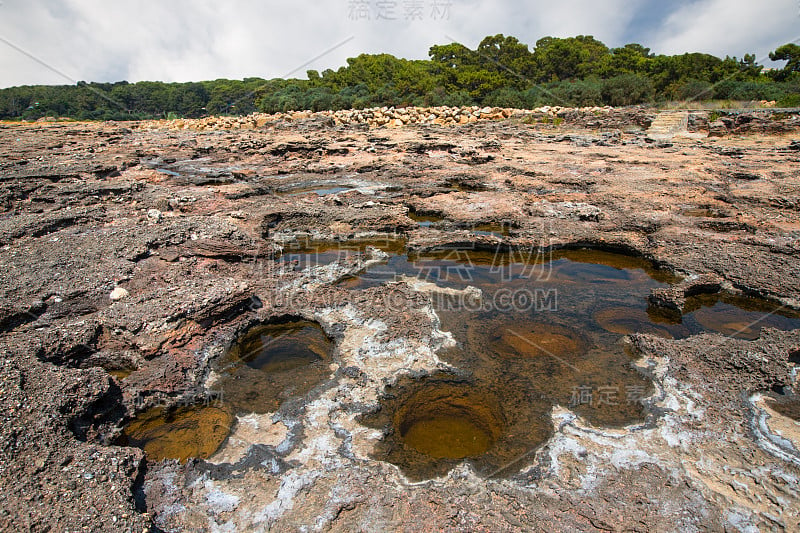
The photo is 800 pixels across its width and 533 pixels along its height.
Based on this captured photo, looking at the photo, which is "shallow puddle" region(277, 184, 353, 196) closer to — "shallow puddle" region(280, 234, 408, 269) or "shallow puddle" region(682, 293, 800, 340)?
"shallow puddle" region(280, 234, 408, 269)

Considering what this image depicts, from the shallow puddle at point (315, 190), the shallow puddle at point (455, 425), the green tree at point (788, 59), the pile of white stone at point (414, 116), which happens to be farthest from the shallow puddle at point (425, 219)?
the green tree at point (788, 59)

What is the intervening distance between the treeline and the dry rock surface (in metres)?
19.6

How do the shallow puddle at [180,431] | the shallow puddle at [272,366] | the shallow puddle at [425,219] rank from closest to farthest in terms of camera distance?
the shallow puddle at [180,431]
the shallow puddle at [272,366]
the shallow puddle at [425,219]

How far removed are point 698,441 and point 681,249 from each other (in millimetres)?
3631

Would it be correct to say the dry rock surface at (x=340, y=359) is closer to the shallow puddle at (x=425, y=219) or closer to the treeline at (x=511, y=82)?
the shallow puddle at (x=425, y=219)

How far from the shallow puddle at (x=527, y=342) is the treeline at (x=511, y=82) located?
2193 centimetres

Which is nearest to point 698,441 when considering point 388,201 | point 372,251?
point 372,251

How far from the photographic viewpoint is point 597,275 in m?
5.27

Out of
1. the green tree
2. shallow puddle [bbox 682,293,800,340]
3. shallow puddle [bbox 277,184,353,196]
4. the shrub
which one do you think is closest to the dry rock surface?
shallow puddle [bbox 682,293,800,340]

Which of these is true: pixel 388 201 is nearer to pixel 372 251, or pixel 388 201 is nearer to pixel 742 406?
pixel 372 251

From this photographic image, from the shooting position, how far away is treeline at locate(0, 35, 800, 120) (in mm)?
25500

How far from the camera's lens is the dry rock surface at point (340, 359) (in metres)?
2.27

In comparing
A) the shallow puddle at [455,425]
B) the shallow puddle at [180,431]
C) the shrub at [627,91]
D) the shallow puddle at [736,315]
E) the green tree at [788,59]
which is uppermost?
the green tree at [788,59]

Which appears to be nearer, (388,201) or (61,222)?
(61,222)
